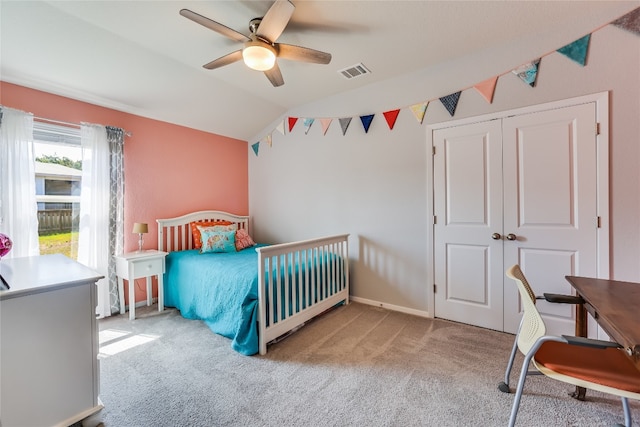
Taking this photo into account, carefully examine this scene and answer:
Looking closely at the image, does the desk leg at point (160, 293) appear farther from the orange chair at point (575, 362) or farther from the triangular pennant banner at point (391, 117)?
the orange chair at point (575, 362)

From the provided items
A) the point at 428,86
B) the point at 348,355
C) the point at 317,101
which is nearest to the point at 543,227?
the point at 428,86

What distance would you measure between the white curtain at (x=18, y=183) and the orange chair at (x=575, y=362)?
375cm

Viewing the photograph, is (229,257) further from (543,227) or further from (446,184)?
(543,227)

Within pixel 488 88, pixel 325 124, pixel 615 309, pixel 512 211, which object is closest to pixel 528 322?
pixel 615 309

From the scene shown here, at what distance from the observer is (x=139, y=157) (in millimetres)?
3127

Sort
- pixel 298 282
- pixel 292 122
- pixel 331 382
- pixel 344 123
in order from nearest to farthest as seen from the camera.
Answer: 1. pixel 331 382
2. pixel 298 282
3. pixel 344 123
4. pixel 292 122

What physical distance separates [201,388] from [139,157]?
269 cm

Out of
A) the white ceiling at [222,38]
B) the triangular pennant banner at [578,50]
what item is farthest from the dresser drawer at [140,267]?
the triangular pennant banner at [578,50]

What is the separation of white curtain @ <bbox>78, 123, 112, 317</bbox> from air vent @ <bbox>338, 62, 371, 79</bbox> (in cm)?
265

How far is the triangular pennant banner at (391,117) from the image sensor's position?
2908mm

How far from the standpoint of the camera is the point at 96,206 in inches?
108

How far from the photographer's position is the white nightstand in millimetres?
2711

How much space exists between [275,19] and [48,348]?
7.09ft

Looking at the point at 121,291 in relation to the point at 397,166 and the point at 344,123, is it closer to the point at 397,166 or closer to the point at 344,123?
the point at 344,123
